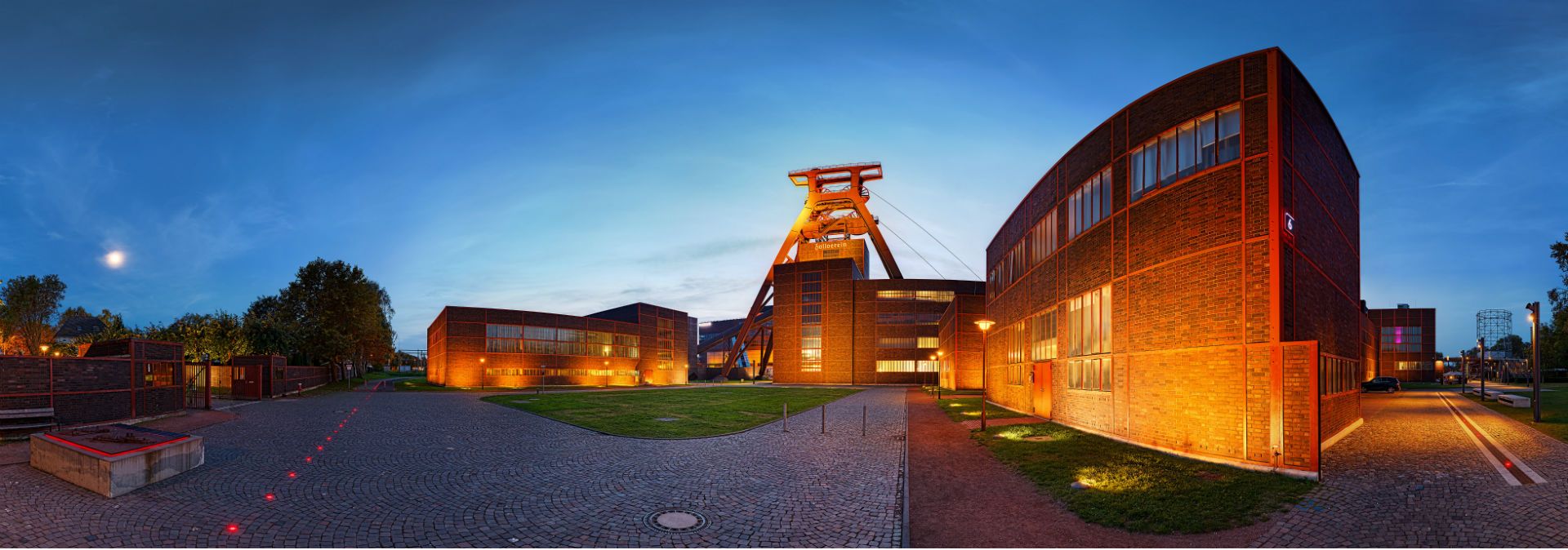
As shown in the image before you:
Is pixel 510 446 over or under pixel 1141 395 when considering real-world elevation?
under

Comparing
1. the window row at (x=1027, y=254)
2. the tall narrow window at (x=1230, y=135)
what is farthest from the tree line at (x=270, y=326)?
the tall narrow window at (x=1230, y=135)

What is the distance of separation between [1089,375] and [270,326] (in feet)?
185

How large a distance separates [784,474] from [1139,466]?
703 cm

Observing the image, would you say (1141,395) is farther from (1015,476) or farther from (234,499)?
(234,499)

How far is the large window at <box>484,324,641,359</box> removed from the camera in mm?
66312

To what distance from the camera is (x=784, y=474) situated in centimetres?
1296

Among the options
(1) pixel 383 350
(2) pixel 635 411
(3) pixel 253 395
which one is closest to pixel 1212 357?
(2) pixel 635 411

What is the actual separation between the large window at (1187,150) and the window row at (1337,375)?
18.1ft

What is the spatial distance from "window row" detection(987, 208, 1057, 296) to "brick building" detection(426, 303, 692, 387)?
47489mm

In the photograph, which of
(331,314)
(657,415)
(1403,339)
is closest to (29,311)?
(331,314)

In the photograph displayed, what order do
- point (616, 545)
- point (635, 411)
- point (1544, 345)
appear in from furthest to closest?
point (1544, 345) < point (635, 411) < point (616, 545)

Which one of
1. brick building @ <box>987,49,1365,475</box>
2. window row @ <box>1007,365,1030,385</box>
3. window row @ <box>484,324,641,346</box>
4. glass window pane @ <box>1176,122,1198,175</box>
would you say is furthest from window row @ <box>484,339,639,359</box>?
glass window pane @ <box>1176,122,1198,175</box>

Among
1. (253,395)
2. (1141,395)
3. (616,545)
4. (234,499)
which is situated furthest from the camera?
(253,395)

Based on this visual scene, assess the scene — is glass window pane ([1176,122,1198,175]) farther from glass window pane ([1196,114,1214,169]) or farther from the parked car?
the parked car
